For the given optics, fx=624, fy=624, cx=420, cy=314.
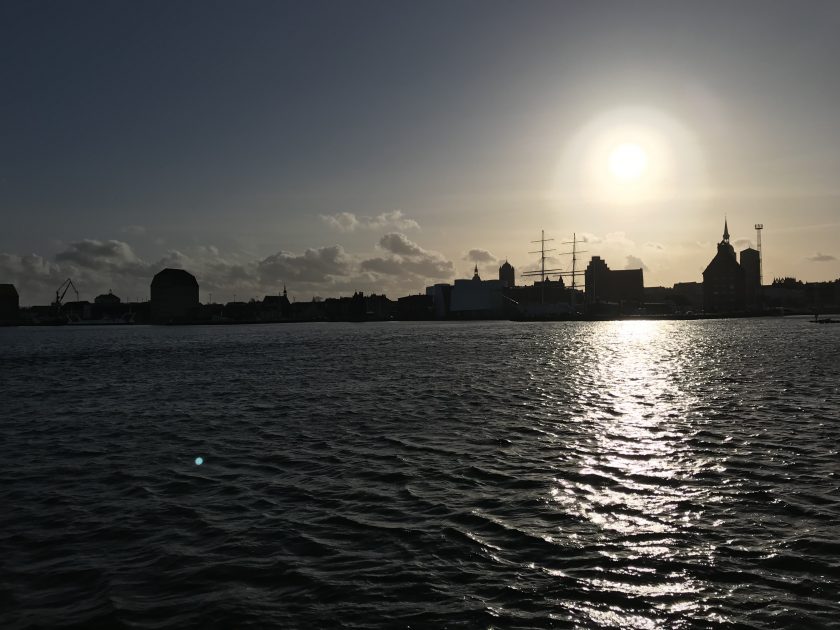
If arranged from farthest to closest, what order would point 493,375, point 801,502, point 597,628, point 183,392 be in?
point 493,375
point 183,392
point 801,502
point 597,628

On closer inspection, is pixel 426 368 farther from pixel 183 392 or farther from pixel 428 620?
pixel 428 620

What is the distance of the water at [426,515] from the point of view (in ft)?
36.2

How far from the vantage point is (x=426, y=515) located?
16047 millimetres

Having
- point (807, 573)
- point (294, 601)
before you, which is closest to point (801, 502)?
point (807, 573)

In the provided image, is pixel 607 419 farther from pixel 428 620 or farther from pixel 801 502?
pixel 428 620

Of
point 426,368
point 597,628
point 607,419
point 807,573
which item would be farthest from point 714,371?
point 597,628

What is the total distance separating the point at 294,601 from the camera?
36.9ft

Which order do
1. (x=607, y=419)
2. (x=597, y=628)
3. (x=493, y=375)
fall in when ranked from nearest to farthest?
(x=597, y=628) < (x=607, y=419) < (x=493, y=375)

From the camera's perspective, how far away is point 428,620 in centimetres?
1047

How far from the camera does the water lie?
36.2ft

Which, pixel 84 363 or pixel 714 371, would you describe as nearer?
pixel 714 371

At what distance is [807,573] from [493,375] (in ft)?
144

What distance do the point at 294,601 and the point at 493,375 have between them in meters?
45.4

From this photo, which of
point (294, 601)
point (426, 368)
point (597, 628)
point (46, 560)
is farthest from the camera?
point (426, 368)
